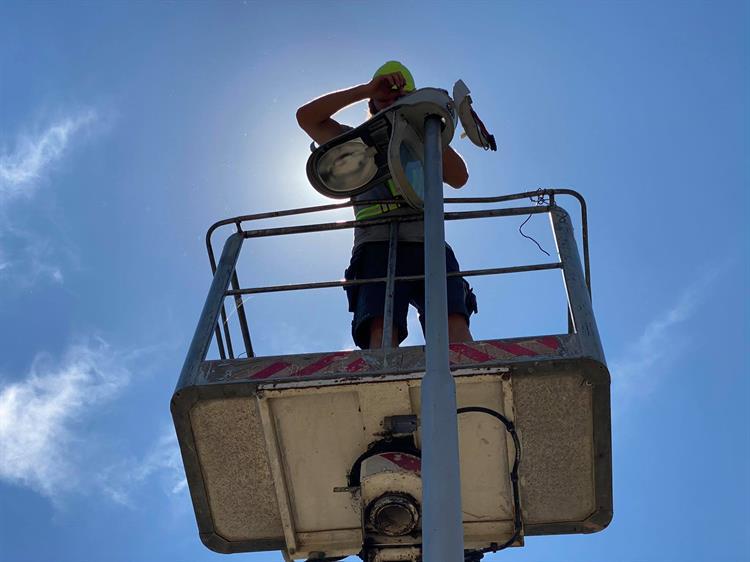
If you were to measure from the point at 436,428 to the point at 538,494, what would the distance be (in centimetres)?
258

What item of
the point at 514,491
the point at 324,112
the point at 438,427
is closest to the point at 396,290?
the point at 324,112

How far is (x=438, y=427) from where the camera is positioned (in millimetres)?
2531

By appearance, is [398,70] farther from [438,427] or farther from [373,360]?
[438,427]

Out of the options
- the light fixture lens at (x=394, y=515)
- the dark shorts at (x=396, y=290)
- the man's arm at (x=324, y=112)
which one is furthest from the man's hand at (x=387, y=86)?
the light fixture lens at (x=394, y=515)

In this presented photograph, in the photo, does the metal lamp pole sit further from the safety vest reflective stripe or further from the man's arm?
the man's arm

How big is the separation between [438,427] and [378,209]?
3497 mm

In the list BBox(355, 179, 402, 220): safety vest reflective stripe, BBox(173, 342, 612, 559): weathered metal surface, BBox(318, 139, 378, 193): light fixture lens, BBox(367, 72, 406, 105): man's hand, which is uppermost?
BBox(367, 72, 406, 105): man's hand

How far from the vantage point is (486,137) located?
13.9ft

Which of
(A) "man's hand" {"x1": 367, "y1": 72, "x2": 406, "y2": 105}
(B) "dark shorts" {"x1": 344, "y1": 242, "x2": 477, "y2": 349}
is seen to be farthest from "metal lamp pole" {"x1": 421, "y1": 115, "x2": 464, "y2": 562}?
(A) "man's hand" {"x1": 367, "y1": 72, "x2": 406, "y2": 105}

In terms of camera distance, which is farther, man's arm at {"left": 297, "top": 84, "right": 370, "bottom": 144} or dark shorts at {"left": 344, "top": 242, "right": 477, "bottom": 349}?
man's arm at {"left": 297, "top": 84, "right": 370, "bottom": 144}

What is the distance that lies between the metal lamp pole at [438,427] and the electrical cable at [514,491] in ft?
5.11

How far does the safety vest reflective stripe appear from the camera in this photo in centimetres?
585

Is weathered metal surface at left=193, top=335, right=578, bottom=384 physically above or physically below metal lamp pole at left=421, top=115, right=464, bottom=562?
above

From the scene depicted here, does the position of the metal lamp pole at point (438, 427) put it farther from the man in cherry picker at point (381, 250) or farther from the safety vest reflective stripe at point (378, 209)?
the safety vest reflective stripe at point (378, 209)
